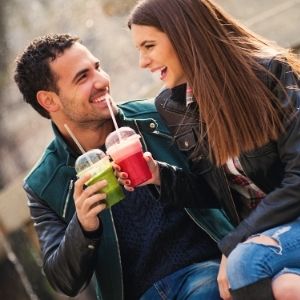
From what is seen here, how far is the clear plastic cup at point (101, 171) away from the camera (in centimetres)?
219

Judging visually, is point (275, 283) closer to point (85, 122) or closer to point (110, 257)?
point (110, 257)

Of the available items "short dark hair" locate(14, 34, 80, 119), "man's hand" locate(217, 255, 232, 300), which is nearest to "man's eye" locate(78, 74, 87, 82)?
"short dark hair" locate(14, 34, 80, 119)

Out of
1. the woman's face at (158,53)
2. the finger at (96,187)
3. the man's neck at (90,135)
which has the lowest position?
the finger at (96,187)

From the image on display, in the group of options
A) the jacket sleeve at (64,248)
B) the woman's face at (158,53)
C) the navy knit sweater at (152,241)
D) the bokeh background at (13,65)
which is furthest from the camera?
the bokeh background at (13,65)

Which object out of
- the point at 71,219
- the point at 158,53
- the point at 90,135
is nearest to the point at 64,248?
the point at 71,219

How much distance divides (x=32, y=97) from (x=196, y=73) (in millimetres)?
1189

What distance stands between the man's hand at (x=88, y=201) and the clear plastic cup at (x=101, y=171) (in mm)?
20

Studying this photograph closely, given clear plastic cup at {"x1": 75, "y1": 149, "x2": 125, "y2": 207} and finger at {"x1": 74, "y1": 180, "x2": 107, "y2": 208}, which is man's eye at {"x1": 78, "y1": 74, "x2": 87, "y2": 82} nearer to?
clear plastic cup at {"x1": 75, "y1": 149, "x2": 125, "y2": 207}

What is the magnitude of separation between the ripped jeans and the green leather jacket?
0.67 m

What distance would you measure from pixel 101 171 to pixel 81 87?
0.81 metres

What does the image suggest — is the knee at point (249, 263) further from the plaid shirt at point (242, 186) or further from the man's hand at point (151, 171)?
the man's hand at point (151, 171)

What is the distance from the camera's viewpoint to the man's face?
2832 mm

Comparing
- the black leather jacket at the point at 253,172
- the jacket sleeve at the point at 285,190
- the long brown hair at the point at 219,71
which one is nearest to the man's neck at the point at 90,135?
the black leather jacket at the point at 253,172

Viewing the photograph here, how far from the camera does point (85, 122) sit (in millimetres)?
2871
